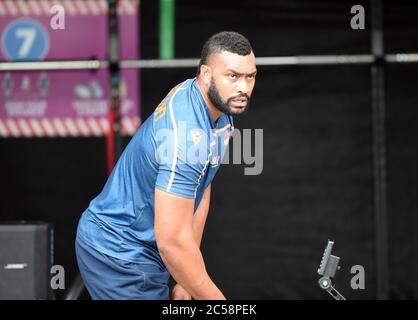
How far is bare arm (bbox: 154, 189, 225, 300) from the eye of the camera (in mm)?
2547

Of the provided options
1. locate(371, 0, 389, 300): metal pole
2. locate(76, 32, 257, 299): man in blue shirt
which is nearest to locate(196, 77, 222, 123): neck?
locate(76, 32, 257, 299): man in blue shirt

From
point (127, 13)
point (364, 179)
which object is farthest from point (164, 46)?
point (364, 179)

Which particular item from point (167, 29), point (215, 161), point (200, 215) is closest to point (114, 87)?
point (167, 29)

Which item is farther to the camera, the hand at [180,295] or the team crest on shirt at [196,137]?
the hand at [180,295]

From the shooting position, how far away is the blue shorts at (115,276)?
2916mm

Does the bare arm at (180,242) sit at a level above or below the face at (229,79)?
below

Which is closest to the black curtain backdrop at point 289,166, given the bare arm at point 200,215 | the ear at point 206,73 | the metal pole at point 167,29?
the metal pole at point 167,29

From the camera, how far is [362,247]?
476 centimetres

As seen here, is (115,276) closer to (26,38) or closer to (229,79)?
(229,79)

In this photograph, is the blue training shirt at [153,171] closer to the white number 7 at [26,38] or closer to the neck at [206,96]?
the neck at [206,96]

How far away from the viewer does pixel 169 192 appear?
8.39ft

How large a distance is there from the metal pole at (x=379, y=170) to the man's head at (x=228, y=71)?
2065 mm

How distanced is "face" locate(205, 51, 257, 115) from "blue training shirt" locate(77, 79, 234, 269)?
7cm

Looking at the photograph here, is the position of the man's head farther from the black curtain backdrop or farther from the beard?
the black curtain backdrop
